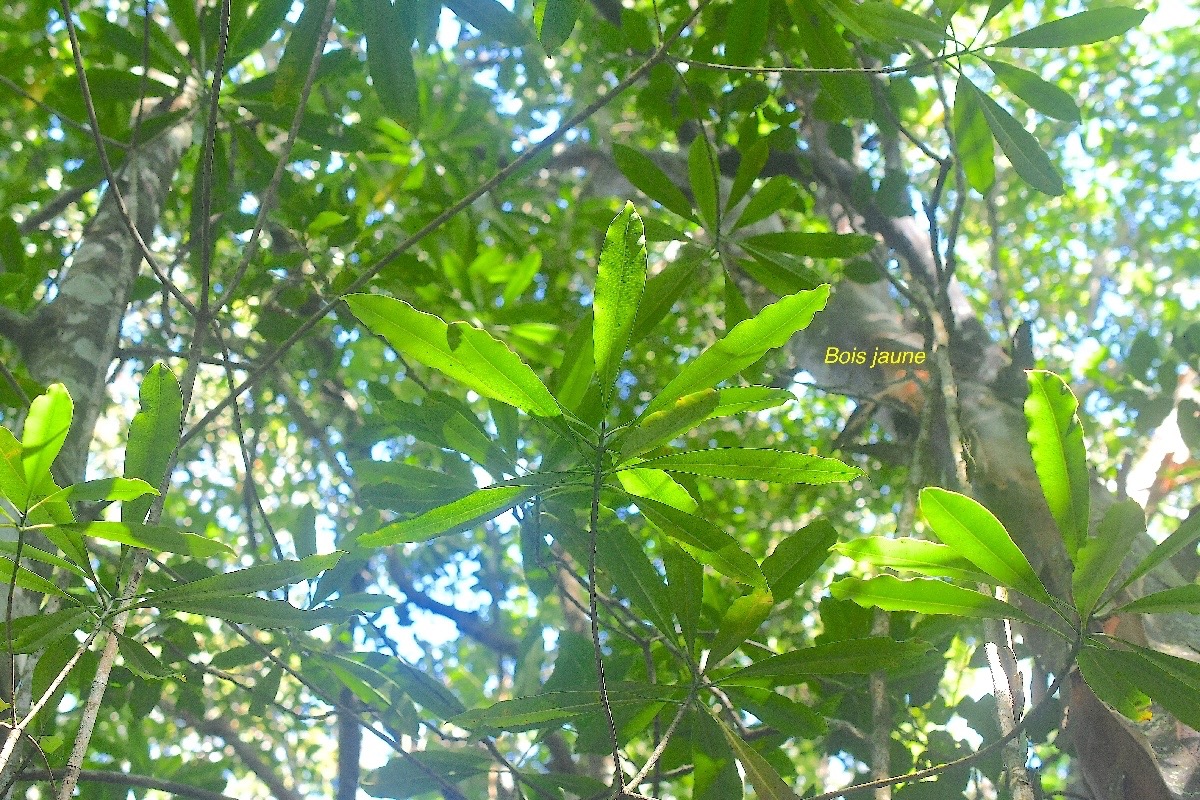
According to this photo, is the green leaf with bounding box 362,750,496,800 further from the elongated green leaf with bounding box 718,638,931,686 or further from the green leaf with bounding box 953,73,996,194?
the green leaf with bounding box 953,73,996,194

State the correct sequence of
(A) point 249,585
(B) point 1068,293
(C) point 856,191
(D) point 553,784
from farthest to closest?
1. (B) point 1068,293
2. (C) point 856,191
3. (D) point 553,784
4. (A) point 249,585

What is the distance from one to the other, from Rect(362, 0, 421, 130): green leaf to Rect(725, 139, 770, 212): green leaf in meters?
0.73

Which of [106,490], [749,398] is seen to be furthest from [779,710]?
[106,490]

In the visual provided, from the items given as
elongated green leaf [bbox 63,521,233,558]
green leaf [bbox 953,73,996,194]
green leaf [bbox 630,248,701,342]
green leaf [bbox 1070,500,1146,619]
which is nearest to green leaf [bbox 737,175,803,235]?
green leaf [bbox 630,248,701,342]

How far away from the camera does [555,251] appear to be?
401 cm

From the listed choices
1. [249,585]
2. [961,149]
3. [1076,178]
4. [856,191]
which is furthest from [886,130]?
[1076,178]

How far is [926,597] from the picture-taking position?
1.00 meters

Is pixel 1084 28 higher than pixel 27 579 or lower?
higher

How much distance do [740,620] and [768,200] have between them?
970 mm

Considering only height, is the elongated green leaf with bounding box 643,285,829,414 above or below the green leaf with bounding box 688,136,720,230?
below

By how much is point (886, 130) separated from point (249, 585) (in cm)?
182

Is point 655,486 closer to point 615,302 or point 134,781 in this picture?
point 615,302

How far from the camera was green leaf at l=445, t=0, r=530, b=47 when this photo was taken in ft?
4.54

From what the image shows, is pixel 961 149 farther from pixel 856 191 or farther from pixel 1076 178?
pixel 1076 178
